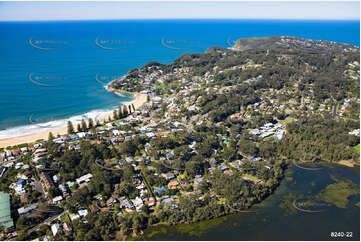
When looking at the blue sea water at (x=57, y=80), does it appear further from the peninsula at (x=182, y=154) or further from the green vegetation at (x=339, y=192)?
the green vegetation at (x=339, y=192)

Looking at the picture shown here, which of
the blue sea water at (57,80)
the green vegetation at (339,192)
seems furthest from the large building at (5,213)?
the green vegetation at (339,192)

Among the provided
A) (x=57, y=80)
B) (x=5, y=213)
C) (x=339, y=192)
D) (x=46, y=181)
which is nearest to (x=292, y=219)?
(x=339, y=192)

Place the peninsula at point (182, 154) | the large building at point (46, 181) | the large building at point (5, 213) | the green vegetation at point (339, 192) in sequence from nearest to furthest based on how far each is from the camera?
the large building at point (5, 213), the peninsula at point (182, 154), the large building at point (46, 181), the green vegetation at point (339, 192)

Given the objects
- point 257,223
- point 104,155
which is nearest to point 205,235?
point 257,223

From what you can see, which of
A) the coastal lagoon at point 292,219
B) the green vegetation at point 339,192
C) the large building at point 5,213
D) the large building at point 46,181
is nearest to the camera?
the large building at point 5,213

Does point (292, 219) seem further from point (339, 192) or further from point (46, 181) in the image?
point (46, 181)

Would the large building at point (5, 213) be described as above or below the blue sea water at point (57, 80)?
below
